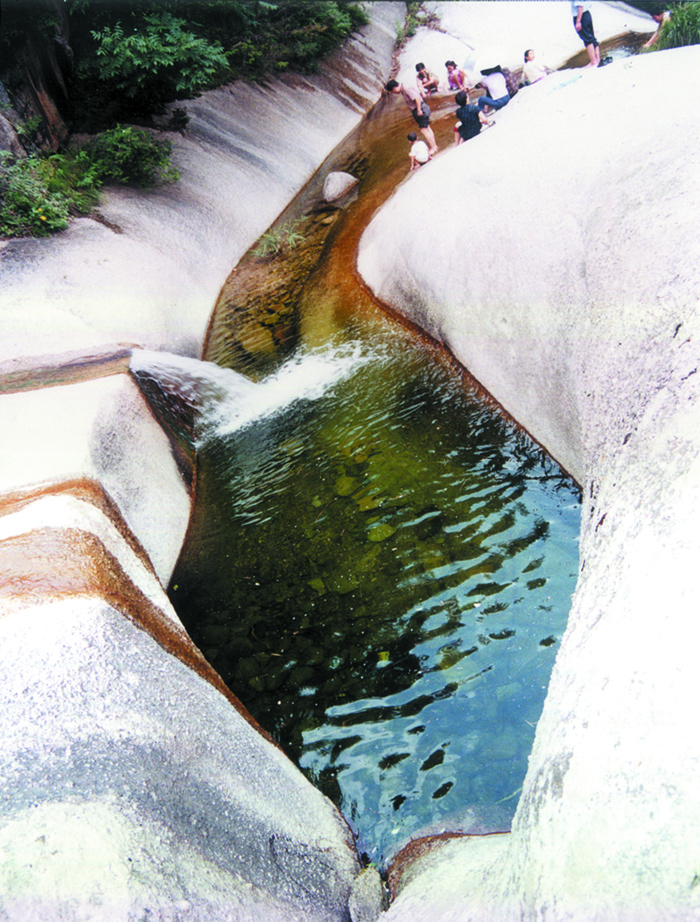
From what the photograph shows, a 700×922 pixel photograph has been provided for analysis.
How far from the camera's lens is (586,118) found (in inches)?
237

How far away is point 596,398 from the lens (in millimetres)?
4508

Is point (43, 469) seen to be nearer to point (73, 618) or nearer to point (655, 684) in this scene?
point (73, 618)

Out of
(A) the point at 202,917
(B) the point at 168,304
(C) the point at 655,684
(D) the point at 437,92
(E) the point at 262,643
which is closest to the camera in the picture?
(C) the point at 655,684

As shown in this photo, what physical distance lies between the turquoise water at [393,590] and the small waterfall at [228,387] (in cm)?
45

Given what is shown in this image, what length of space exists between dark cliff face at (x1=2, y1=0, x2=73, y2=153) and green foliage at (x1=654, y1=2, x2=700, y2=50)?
10752mm

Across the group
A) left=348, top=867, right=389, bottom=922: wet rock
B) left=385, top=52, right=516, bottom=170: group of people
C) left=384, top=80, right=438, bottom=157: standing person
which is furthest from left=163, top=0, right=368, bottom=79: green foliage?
left=348, top=867, right=389, bottom=922: wet rock

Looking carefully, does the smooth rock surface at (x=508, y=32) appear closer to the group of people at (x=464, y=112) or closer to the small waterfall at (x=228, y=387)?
the group of people at (x=464, y=112)

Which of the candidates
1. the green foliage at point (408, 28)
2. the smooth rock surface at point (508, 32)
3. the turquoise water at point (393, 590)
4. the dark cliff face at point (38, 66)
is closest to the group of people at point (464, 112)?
the turquoise water at point (393, 590)

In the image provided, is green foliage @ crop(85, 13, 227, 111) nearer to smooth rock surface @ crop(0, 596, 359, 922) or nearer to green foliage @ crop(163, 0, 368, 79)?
green foliage @ crop(163, 0, 368, 79)

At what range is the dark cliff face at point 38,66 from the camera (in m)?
10.1

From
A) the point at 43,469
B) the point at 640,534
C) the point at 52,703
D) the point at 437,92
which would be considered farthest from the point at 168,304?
the point at 437,92

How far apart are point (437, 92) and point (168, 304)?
1053 centimetres

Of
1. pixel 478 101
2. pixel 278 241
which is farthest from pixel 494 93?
pixel 278 241

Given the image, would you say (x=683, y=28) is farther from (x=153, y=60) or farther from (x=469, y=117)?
(x=153, y=60)
